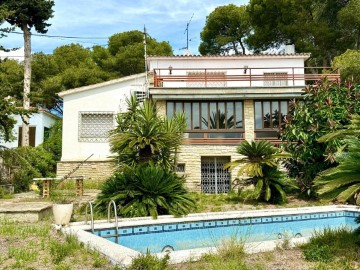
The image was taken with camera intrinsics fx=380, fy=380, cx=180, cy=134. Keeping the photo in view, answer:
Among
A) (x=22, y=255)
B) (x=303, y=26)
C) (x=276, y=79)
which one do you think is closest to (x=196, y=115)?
(x=276, y=79)

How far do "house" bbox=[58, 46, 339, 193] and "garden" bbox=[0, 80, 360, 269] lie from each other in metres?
3.90

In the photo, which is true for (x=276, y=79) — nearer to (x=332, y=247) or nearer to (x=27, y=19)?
(x=27, y=19)

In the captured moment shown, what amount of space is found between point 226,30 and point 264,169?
25.5m

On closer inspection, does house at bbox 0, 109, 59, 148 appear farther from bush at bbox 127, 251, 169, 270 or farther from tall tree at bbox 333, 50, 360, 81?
bush at bbox 127, 251, 169, 270

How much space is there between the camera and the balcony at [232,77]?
75.9ft

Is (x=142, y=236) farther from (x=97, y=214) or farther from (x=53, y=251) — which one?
(x=53, y=251)

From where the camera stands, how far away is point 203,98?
2131cm

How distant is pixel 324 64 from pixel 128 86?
19092 millimetres

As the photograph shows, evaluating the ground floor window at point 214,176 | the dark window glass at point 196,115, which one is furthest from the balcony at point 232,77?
the ground floor window at point 214,176

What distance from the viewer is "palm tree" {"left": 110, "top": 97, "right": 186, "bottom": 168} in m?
12.4

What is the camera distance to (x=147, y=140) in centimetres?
1232

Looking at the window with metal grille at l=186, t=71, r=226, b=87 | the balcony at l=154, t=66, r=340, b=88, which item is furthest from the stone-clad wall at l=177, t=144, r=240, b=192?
the window with metal grille at l=186, t=71, r=226, b=87

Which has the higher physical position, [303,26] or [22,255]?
[303,26]

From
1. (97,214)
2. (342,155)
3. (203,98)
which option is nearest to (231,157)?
(203,98)
